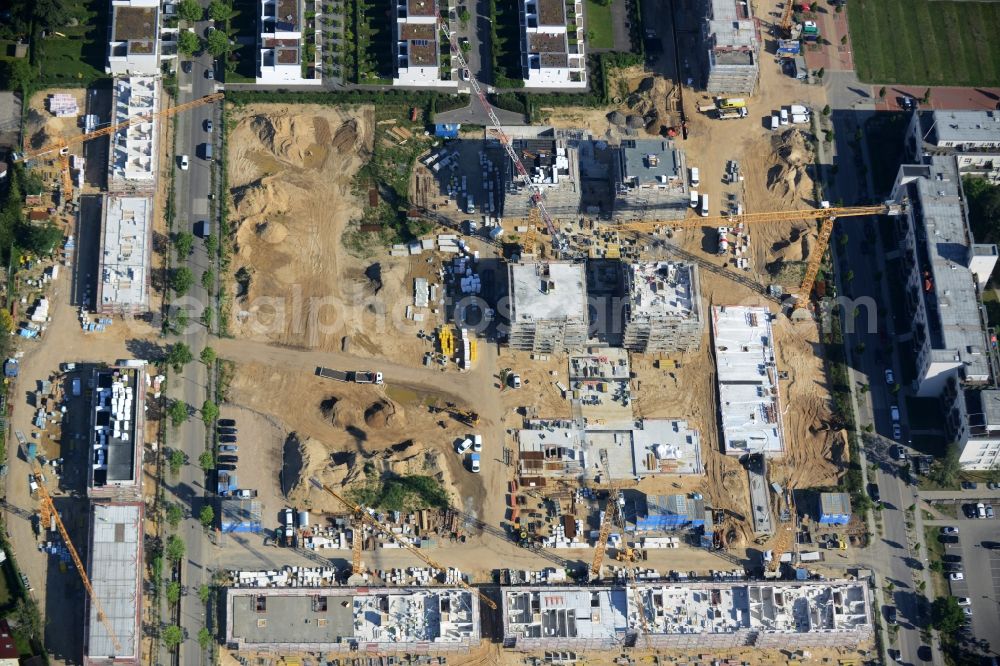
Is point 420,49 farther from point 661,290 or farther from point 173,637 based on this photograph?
point 173,637

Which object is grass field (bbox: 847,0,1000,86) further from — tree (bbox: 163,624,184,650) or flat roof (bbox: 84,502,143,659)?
tree (bbox: 163,624,184,650)

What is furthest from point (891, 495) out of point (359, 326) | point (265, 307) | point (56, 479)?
point (56, 479)

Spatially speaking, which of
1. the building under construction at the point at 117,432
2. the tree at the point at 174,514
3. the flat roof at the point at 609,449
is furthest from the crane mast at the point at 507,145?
the tree at the point at 174,514

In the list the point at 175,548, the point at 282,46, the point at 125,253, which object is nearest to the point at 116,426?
the point at 175,548

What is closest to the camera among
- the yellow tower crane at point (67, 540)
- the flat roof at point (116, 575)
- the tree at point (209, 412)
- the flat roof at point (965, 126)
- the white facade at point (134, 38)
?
the flat roof at point (116, 575)

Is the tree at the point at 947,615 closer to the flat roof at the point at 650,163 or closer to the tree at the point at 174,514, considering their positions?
the flat roof at the point at 650,163

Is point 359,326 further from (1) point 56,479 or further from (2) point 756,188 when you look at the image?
(2) point 756,188
